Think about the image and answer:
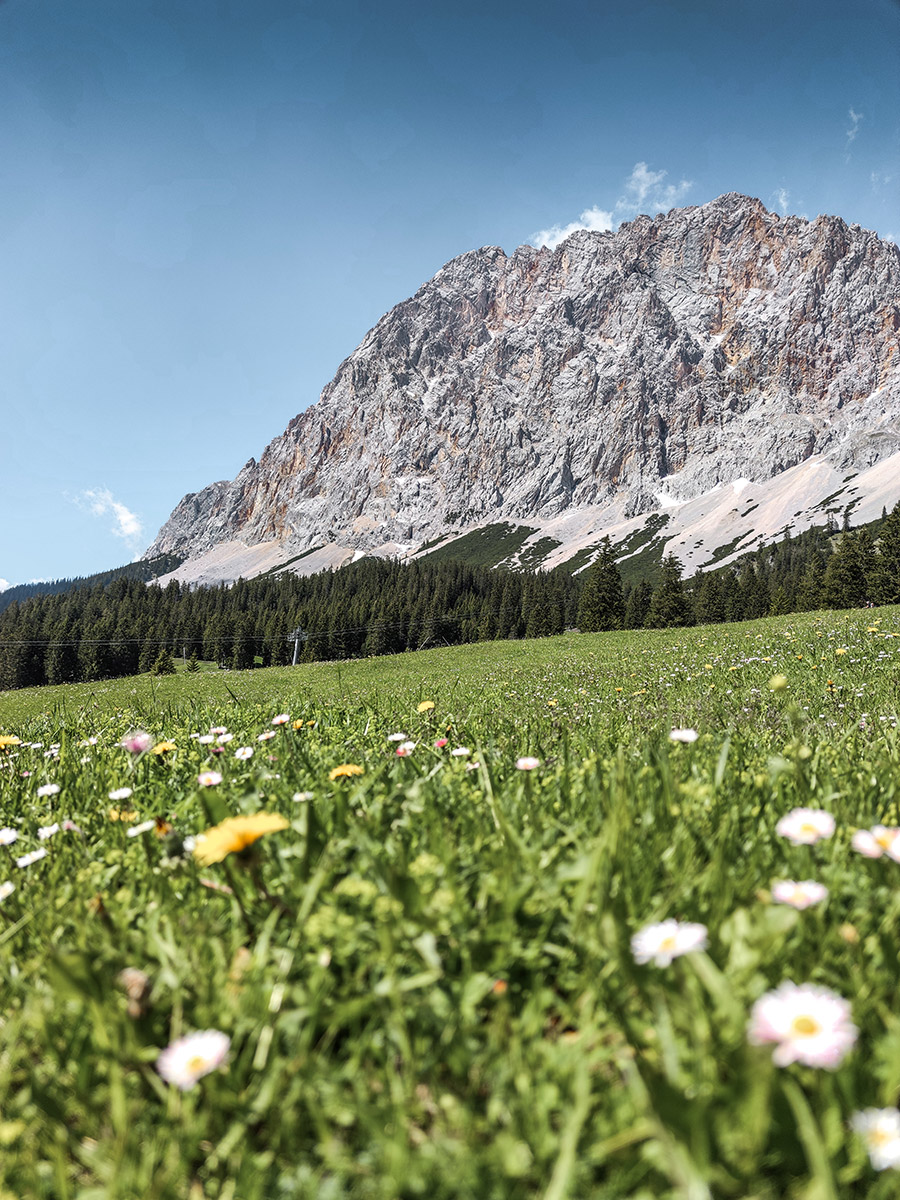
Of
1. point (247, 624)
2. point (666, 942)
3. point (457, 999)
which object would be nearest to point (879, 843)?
point (666, 942)

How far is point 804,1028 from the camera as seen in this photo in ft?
3.51

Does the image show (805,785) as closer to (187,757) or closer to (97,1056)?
(97,1056)

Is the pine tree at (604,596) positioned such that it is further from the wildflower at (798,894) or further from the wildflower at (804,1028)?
the wildflower at (804,1028)

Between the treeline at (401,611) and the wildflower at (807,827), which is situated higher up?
the treeline at (401,611)

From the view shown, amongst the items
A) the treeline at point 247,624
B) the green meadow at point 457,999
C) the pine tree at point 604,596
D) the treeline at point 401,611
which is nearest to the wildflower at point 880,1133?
the green meadow at point 457,999

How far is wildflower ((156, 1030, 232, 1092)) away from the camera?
1170mm

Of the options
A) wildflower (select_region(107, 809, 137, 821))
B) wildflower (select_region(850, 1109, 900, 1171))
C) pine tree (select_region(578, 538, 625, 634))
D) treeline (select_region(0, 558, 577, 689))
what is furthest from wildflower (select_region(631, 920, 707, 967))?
treeline (select_region(0, 558, 577, 689))

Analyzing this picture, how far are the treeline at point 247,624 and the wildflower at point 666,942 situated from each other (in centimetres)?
11130

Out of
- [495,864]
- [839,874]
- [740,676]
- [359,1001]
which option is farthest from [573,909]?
[740,676]

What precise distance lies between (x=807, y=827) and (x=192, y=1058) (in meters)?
1.86

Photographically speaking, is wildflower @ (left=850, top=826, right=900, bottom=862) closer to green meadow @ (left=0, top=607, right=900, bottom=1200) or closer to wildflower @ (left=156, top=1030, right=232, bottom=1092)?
green meadow @ (left=0, top=607, right=900, bottom=1200)

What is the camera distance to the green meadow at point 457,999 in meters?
1.06

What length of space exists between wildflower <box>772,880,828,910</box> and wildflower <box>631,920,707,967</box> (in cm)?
27

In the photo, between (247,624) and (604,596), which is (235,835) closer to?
(604,596)
